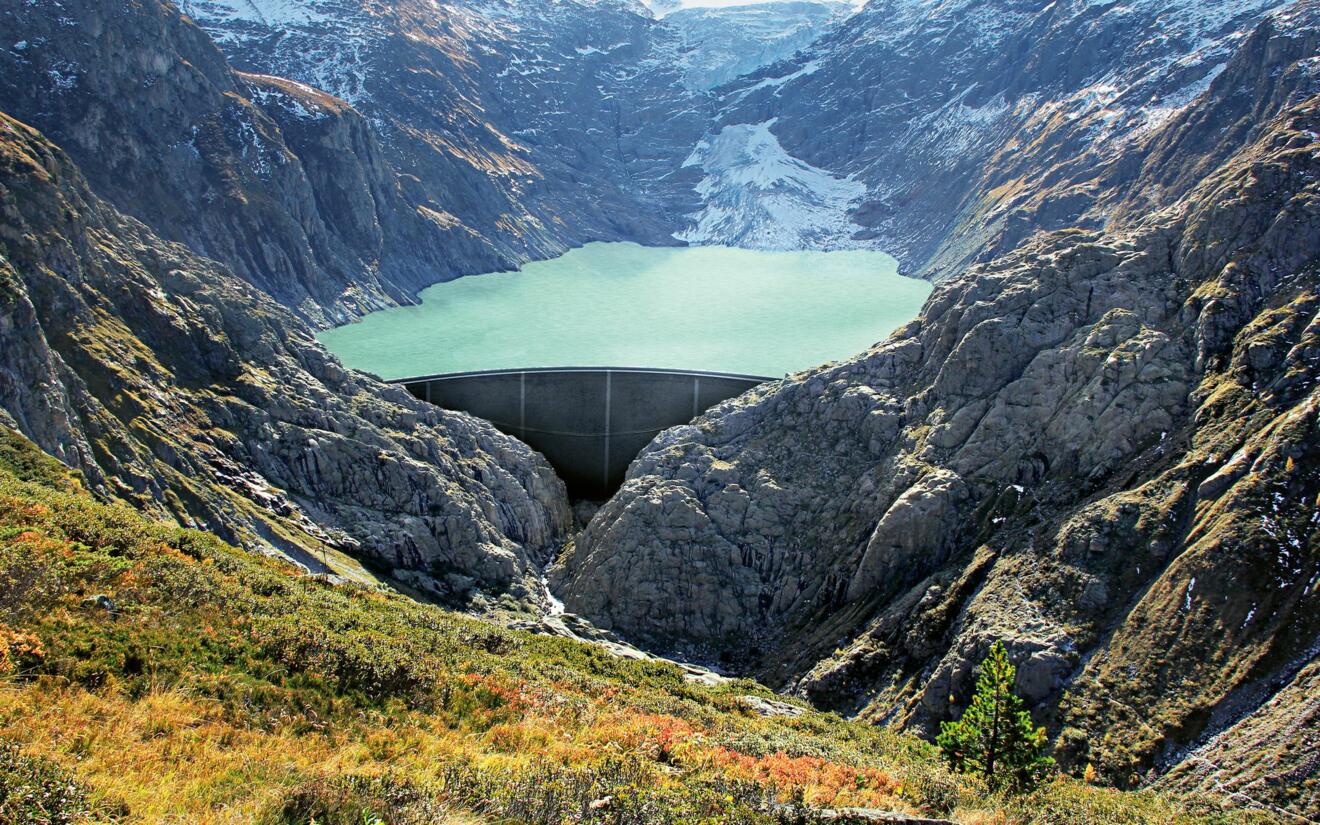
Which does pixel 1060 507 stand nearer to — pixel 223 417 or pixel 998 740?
pixel 998 740

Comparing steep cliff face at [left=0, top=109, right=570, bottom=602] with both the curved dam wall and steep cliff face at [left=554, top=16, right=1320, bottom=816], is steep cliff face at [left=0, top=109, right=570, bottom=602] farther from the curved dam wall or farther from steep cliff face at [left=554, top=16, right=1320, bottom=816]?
the curved dam wall

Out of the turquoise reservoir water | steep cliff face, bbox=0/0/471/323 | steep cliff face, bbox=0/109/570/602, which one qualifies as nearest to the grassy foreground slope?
steep cliff face, bbox=0/109/570/602

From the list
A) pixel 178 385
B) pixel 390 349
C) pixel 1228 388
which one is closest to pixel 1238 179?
pixel 1228 388

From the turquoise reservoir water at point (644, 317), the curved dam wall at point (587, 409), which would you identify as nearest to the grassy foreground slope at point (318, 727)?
the curved dam wall at point (587, 409)

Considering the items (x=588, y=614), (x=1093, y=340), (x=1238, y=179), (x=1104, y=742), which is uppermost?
(x=1238, y=179)

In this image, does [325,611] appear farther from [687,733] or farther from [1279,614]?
[1279,614]

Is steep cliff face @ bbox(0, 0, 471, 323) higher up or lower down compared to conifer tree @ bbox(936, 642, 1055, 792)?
higher up
